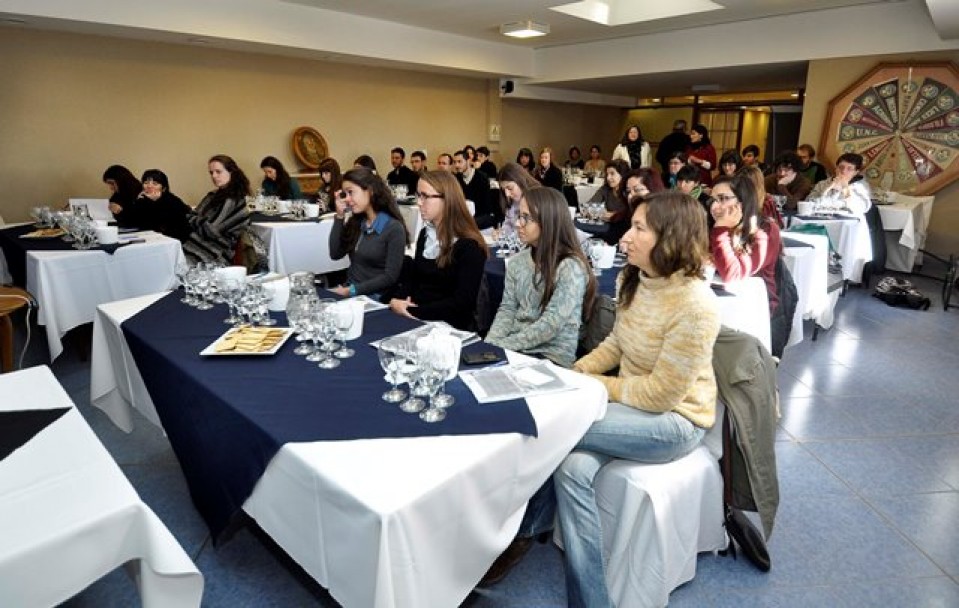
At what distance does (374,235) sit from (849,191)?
4700mm

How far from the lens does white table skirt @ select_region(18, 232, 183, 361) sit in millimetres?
3184

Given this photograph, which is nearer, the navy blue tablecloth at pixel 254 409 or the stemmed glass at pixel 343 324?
the navy blue tablecloth at pixel 254 409

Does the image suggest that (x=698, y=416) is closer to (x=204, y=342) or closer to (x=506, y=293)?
(x=506, y=293)

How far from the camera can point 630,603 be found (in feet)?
5.29

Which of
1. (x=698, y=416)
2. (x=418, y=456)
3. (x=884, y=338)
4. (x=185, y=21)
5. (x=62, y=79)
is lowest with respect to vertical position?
(x=884, y=338)

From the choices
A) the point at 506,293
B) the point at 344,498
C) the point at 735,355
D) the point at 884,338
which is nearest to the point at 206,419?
the point at 344,498

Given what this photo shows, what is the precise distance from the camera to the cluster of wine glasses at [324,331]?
5.55ft

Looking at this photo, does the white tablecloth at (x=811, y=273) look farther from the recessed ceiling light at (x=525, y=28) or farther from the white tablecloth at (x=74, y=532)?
the recessed ceiling light at (x=525, y=28)

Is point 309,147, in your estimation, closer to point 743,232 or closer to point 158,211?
point 158,211

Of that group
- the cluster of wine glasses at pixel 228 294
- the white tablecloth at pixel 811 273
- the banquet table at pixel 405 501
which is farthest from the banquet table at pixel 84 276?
the white tablecloth at pixel 811 273

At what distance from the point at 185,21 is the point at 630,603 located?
6394 mm

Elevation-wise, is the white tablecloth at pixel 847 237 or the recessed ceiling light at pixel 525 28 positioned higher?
the recessed ceiling light at pixel 525 28

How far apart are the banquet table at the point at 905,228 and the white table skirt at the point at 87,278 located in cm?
651

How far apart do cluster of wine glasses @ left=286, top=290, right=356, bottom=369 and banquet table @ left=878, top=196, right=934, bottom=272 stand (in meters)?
→ 6.03
